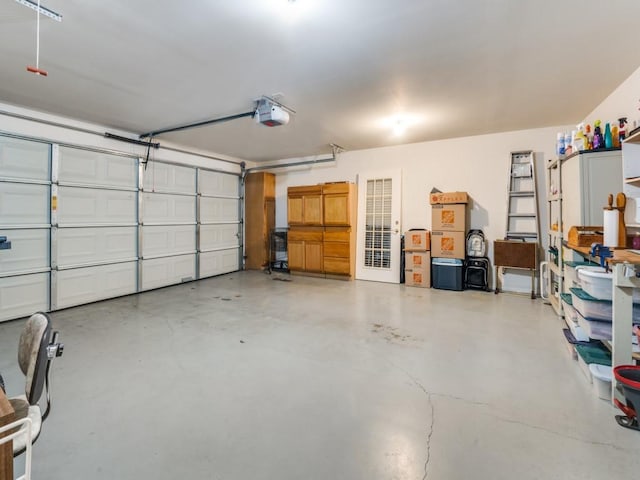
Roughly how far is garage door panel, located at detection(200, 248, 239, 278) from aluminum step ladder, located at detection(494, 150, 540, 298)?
553cm

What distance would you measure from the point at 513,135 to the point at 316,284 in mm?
4367

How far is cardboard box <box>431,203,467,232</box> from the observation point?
531 centimetres

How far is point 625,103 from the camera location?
3.34 m

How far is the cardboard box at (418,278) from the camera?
5.64 meters

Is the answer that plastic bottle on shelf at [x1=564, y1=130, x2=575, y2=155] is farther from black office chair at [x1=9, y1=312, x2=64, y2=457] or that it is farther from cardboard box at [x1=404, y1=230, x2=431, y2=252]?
black office chair at [x1=9, y1=312, x2=64, y2=457]

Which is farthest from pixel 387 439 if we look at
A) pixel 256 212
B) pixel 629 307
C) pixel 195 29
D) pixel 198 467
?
pixel 256 212

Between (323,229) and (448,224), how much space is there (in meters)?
2.47

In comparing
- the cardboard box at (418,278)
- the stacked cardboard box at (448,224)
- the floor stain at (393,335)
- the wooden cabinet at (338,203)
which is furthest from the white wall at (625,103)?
the wooden cabinet at (338,203)

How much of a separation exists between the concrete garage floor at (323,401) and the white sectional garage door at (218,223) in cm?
280

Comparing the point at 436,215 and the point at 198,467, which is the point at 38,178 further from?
the point at 436,215

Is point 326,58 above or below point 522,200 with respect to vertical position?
above

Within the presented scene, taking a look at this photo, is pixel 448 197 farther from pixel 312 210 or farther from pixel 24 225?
pixel 24 225

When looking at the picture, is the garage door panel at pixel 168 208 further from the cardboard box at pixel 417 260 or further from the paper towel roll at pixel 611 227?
the paper towel roll at pixel 611 227

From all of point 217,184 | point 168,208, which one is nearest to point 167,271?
point 168,208
